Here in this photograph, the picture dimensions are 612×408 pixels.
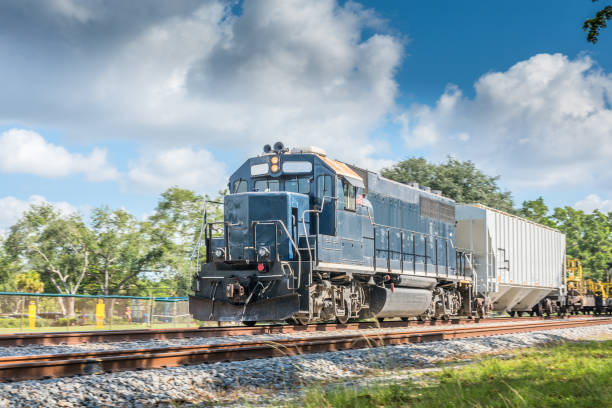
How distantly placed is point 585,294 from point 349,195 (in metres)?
21.9

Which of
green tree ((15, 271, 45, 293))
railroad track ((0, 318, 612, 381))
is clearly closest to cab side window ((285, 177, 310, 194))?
railroad track ((0, 318, 612, 381))

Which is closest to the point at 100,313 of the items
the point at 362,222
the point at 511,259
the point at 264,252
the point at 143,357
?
the point at 264,252

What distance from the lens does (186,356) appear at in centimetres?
885

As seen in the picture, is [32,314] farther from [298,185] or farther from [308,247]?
[308,247]

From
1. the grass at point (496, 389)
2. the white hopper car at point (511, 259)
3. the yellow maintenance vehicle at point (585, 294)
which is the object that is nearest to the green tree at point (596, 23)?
the grass at point (496, 389)

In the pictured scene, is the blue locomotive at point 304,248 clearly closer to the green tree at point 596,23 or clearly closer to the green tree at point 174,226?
the green tree at point 596,23

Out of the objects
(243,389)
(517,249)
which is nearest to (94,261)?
(517,249)

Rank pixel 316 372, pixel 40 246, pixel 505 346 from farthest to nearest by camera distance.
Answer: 1. pixel 40 246
2. pixel 505 346
3. pixel 316 372

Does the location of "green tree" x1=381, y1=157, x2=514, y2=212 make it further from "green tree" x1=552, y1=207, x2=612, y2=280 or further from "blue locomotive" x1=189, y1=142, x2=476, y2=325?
"green tree" x1=552, y1=207, x2=612, y2=280

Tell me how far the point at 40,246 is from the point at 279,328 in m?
27.2

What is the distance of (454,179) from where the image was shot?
132ft

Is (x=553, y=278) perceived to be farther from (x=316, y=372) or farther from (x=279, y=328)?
(x=316, y=372)

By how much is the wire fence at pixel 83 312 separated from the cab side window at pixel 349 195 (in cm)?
778

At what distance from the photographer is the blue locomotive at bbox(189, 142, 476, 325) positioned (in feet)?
46.1
